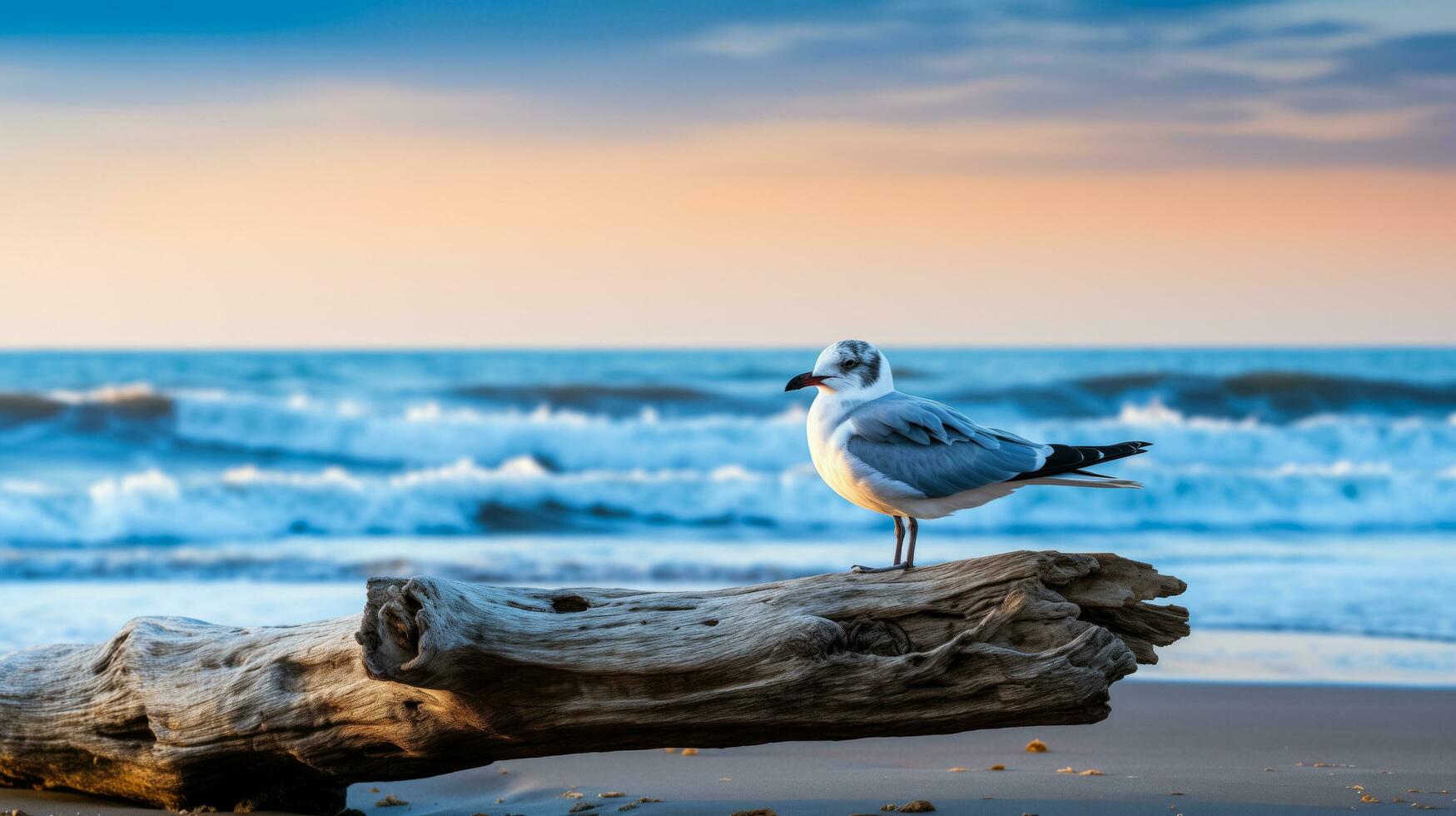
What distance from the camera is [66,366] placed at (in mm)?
32594

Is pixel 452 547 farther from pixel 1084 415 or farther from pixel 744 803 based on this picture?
pixel 1084 415

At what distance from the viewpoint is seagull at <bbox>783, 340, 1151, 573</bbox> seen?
147 inches

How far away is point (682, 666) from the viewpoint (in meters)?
3.52

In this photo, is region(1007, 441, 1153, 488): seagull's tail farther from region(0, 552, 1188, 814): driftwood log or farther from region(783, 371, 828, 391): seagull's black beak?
region(783, 371, 828, 391): seagull's black beak

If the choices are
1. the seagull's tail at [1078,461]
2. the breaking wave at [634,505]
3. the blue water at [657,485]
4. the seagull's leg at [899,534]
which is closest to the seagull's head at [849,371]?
the seagull's leg at [899,534]

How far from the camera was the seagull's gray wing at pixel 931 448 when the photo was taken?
12.4 ft

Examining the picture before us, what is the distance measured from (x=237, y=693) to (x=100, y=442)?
1589cm

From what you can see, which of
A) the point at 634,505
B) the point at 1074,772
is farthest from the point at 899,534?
the point at 634,505

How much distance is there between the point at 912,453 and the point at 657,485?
11.0 metres

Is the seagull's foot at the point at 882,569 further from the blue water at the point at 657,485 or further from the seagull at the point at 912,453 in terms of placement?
the blue water at the point at 657,485

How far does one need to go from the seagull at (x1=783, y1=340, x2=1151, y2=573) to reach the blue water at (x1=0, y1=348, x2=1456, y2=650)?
4.52 meters

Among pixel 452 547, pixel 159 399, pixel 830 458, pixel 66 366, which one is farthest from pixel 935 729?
pixel 66 366

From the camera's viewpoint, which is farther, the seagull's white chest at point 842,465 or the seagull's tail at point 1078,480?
the seagull's white chest at point 842,465

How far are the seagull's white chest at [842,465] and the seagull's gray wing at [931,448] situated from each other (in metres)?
0.03
